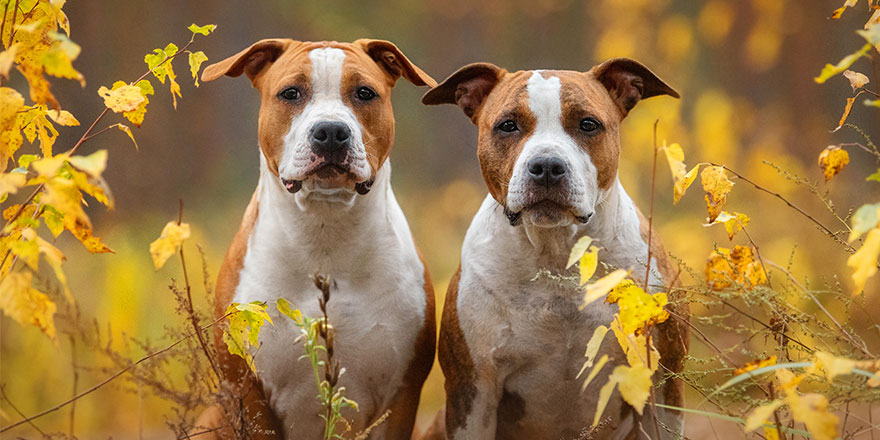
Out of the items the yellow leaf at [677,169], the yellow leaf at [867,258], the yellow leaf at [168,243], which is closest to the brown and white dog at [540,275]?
the yellow leaf at [677,169]

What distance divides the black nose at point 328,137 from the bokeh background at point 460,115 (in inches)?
121

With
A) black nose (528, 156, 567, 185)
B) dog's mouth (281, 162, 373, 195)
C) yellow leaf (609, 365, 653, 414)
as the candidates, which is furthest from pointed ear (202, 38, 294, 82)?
yellow leaf (609, 365, 653, 414)

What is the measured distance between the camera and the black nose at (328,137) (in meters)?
3.13

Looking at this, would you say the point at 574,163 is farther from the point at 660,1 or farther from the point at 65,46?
the point at 660,1

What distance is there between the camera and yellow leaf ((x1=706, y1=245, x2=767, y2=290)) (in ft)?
→ 8.58

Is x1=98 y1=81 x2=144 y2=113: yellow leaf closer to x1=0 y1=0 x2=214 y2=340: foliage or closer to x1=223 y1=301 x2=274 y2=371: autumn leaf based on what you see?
x1=0 y1=0 x2=214 y2=340: foliage

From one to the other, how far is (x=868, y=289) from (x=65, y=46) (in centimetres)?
575

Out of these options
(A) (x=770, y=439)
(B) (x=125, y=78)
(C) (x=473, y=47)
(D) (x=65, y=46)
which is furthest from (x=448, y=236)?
(D) (x=65, y=46)

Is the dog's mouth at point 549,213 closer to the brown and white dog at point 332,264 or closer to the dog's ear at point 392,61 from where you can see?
the brown and white dog at point 332,264

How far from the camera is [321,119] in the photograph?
317 centimetres

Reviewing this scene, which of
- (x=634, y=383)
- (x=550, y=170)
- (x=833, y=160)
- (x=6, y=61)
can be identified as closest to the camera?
(x=6, y=61)

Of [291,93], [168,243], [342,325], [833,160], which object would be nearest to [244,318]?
[168,243]

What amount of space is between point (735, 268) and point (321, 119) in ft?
4.79

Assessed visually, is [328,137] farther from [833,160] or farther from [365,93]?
[833,160]
